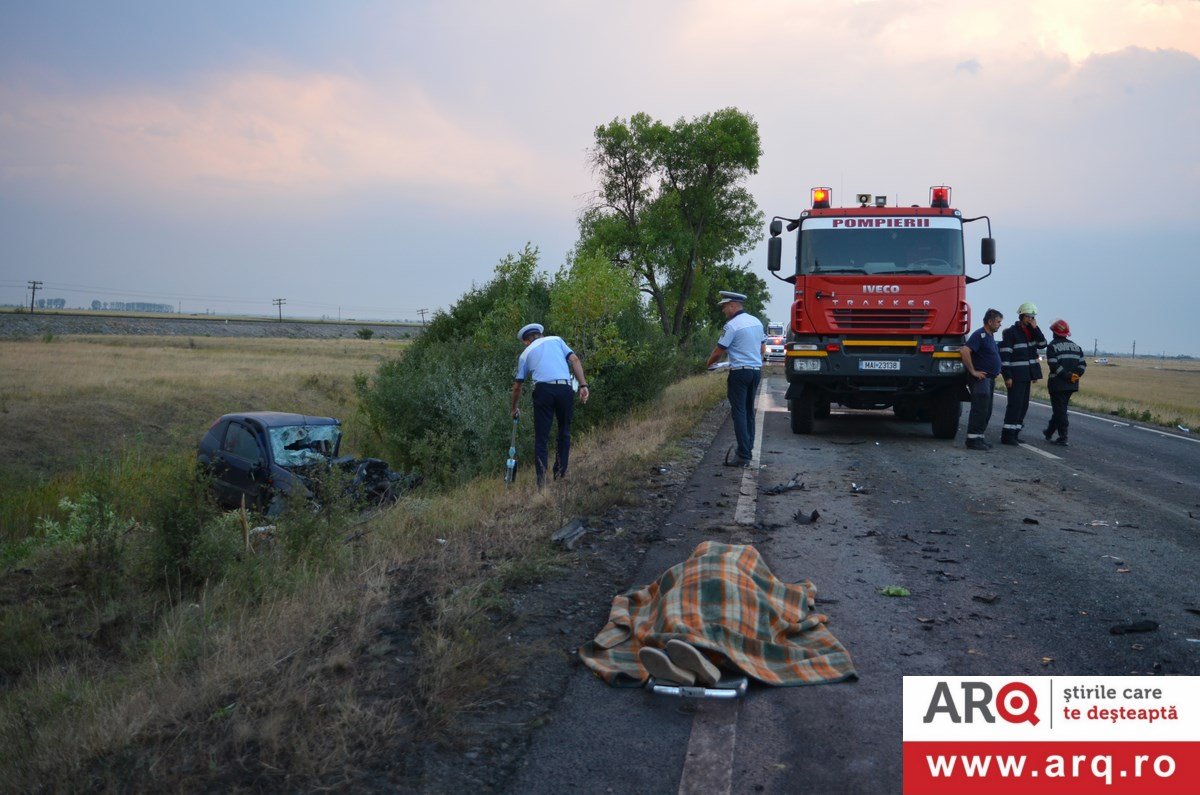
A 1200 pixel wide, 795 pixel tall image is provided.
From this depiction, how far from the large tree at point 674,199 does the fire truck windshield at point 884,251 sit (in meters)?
27.5

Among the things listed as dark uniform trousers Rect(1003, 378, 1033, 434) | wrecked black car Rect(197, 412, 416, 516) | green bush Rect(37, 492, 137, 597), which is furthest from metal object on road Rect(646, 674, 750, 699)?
dark uniform trousers Rect(1003, 378, 1033, 434)

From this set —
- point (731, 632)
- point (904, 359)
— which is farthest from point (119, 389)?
point (731, 632)

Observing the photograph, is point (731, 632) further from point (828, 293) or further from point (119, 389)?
point (119, 389)

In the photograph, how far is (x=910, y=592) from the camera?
536 centimetres

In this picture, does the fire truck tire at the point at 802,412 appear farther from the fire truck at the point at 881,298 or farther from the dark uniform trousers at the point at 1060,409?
the dark uniform trousers at the point at 1060,409

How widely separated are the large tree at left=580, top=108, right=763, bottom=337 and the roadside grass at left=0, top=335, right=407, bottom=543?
13901mm

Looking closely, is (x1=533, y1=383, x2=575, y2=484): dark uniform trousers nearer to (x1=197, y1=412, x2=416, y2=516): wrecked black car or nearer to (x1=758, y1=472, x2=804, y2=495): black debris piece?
(x1=758, y1=472, x2=804, y2=495): black debris piece

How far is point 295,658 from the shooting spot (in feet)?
13.2

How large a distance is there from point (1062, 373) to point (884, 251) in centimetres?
364

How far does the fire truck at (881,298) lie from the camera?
12.6m

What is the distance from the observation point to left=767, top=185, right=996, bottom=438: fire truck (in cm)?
1259

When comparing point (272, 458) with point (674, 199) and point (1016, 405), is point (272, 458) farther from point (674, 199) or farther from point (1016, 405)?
point (674, 199)

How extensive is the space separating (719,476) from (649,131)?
34.7 metres

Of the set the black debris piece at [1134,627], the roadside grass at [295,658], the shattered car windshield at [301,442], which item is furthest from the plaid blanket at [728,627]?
the shattered car windshield at [301,442]
